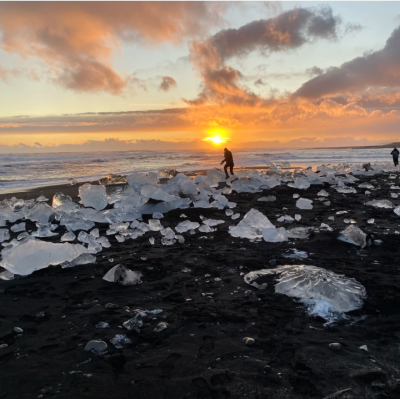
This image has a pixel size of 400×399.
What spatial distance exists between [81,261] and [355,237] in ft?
12.7

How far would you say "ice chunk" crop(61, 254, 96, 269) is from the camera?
4.11 meters

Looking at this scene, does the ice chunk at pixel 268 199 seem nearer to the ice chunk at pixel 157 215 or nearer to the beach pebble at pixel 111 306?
the ice chunk at pixel 157 215

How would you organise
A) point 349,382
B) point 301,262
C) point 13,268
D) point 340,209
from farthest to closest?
point 340,209
point 301,262
point 13,268
point 349,382

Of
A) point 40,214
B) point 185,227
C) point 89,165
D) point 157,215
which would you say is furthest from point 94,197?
point 89,165

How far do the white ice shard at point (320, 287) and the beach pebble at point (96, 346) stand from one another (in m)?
1.70

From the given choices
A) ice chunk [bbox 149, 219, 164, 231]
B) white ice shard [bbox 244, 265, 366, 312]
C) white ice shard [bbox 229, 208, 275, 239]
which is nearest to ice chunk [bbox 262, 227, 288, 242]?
white ice shard [bbox 229, 208, 275, 239]

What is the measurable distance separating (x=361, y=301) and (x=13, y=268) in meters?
3.87

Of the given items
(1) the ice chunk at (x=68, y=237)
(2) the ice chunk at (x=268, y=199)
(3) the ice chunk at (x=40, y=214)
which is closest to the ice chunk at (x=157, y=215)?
(1) the ice chunk at (x=68, y=237)

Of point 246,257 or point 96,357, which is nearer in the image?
point 96,357

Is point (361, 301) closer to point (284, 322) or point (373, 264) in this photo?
point (284, 322)

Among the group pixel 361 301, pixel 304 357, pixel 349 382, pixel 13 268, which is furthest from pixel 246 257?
pixel 13 268

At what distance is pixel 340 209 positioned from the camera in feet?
24.1

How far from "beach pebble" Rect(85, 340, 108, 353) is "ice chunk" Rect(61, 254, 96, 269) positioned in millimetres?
1897

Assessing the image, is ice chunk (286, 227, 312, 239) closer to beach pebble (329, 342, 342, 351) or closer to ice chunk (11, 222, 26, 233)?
beach pebble (329, 342, 342, 351)
